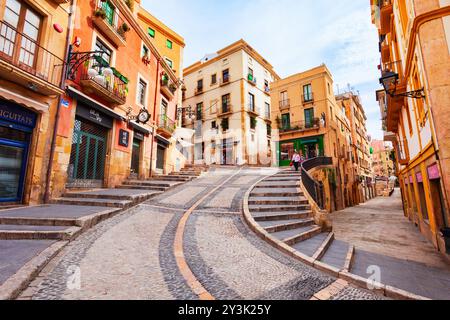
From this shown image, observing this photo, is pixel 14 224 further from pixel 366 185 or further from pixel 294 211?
pixel 366 185

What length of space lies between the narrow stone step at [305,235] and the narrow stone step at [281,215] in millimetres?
551

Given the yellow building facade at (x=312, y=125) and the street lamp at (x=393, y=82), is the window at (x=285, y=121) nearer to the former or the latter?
the yellow building facade at (x=312, y=125)

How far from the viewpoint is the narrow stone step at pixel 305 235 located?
4.88m

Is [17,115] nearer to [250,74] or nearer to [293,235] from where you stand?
[293,235]

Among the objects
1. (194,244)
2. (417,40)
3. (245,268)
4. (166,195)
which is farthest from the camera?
(166,195)

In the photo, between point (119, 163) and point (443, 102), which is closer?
point (443, 102)

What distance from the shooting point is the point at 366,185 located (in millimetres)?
41094

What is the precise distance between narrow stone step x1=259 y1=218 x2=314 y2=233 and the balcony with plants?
37.8 feet

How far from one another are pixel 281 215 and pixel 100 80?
30.4 ft
